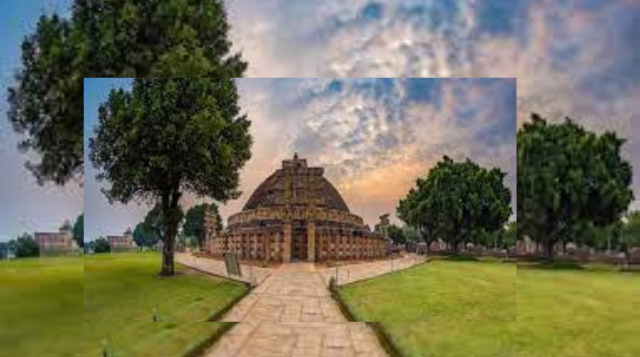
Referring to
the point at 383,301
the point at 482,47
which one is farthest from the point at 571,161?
the point at 383,301

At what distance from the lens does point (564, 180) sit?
143 feet

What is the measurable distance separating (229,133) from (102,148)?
2.27m

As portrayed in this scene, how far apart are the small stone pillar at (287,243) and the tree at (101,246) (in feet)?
9.19

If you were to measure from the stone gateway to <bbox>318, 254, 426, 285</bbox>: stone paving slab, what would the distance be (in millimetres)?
194

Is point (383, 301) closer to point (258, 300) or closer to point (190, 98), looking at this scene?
point (258, 300)

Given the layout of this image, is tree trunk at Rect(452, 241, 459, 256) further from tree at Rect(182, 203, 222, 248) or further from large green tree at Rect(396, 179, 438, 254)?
tree at Rect(182, 203, 222, 248)

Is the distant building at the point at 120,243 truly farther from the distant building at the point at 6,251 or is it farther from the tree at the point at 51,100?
the distant building at the point at 6,251

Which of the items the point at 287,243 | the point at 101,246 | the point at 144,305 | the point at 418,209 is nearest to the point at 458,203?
the point at 418,209

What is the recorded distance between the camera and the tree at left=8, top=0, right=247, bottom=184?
1956 cm

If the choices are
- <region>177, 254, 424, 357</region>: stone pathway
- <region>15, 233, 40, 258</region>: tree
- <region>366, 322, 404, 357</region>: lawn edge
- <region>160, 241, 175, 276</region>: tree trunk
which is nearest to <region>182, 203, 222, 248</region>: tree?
<region>160, 241, 175, 276</region>: tree trunk

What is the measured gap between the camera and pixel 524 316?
37.8 feet

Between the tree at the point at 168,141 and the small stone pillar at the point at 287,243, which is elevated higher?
the tree at the point at 168,141

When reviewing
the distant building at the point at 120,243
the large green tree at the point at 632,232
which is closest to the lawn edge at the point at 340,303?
the distant building at the point at 120,243

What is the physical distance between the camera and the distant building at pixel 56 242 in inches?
1033
